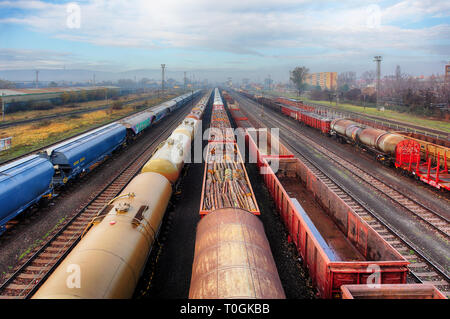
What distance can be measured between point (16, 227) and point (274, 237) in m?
12.4

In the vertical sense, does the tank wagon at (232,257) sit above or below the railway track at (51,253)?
above

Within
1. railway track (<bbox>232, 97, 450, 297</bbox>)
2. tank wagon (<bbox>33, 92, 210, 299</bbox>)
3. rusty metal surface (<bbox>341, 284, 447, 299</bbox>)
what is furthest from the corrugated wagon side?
tank wagon (<bbox>33, 92, 210, 299</bbox>)

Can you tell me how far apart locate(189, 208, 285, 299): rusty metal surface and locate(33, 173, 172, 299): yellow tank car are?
1701mm

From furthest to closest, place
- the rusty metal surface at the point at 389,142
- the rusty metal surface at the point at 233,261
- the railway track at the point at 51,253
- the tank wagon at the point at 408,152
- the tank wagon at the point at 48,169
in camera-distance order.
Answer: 1. the rusty metal surface at the point at 389,142
2. the tank wagon at the point at 408,152
3. the tank wagon at the point at 48,169
4. the railway track at the point at 51,253
5. the rusty metal surface at the point at 233,261

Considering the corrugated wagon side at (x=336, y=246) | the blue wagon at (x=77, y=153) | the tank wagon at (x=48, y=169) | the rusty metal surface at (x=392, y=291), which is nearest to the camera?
the rusty metal surface at (x=392, y=291)

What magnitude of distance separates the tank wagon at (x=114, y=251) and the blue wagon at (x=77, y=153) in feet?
28.0

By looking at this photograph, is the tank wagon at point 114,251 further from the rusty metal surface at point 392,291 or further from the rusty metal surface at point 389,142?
the rusty metal surface at point 389,142

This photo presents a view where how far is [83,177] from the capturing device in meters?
19.4

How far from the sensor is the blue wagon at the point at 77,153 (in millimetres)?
16062

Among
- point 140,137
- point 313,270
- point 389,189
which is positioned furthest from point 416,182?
point 140,137

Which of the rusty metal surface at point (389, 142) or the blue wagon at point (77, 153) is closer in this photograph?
the blue wagon at point (77, 153)

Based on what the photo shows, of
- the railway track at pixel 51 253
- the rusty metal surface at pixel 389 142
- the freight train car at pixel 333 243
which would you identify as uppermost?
the rusty metal surface at pixel 389 142

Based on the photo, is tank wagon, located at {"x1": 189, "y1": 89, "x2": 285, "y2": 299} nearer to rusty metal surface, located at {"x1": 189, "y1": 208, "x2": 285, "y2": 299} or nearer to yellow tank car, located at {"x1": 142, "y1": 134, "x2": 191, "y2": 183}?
rusty metal surface, located at {"x1": 189, "y1": 208, "x2": 285, "y2": 299}

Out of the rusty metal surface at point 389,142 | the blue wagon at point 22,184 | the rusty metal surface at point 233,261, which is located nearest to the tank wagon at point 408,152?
the rusty metal surface at point 389,142
